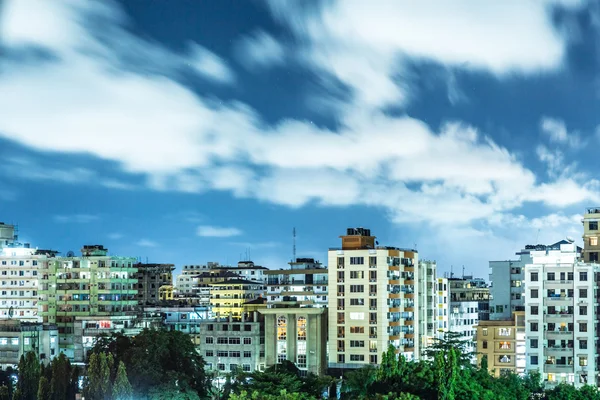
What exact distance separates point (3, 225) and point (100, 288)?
1869 centimetres

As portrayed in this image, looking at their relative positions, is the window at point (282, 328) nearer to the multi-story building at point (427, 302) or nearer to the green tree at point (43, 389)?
the multi-story building at point (427, 302)

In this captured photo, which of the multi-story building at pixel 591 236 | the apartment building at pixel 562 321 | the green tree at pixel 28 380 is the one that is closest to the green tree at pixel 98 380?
the green tree at pixel 28 380

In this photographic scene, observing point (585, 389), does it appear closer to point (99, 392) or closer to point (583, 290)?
point (583, 290)

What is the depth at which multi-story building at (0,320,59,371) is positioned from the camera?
72375mm

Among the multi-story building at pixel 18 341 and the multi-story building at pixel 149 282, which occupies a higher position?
the multi-story building at pixel 149 282

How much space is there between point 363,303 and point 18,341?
26598mm

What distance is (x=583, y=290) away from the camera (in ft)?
211

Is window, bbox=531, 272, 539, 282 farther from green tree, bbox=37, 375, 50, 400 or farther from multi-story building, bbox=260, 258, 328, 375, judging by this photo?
green tree, bbox=37, 375, 50, 400

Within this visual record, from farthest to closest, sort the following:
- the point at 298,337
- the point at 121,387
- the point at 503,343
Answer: the point at 298,337 → the point at 503,343 → the point at 121,387

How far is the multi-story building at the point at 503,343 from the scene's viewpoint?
6831 centimetres

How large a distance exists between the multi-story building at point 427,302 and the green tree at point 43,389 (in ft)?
108

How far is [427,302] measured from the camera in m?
78.4

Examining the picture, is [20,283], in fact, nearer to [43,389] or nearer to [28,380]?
[28,380]

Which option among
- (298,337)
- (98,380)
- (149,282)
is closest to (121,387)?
(98,380)
